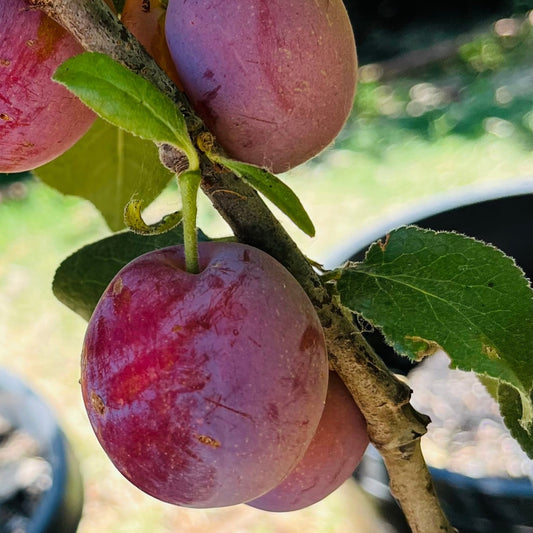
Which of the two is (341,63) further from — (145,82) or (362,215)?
(362,215)

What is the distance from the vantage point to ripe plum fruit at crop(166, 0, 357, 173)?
34 centimetres

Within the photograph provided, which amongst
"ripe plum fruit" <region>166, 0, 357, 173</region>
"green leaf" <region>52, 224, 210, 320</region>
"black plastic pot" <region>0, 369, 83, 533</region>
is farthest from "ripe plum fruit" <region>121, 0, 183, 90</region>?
"black plastic pot" <region>0, 369, 83, 533</region>

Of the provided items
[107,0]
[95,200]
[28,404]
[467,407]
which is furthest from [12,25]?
[28,404]

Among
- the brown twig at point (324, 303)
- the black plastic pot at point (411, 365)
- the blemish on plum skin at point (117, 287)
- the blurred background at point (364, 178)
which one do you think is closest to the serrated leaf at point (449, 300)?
the brown twig at point (324, 303)

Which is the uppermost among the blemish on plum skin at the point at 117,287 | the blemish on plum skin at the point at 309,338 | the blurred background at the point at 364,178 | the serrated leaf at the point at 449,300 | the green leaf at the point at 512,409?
the blemish on plum skin at the point at 117,287

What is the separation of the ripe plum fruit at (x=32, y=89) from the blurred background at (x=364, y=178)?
785 millimetres

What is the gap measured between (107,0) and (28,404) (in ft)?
3.13

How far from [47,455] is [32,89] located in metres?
0.87

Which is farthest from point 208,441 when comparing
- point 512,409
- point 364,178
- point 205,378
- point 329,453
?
point 364,178

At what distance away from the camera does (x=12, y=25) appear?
335mm

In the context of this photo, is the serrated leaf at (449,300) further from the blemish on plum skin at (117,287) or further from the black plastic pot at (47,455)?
the black plastic pot at (47,455)

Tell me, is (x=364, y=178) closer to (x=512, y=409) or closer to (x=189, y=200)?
(x=512, y=409)

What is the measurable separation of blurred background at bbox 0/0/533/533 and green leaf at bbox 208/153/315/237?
0.79 m

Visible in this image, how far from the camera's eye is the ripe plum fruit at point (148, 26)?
39 centimetres
